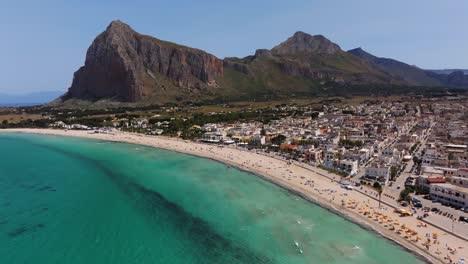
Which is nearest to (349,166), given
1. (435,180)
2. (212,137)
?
(435,180)

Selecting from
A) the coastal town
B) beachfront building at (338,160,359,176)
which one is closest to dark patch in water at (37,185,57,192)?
the coastal town

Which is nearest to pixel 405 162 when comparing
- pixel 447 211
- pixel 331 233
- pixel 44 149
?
pixel 447 211

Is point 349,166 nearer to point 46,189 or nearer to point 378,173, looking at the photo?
point 378,173

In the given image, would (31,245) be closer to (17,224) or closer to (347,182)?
(17,224)

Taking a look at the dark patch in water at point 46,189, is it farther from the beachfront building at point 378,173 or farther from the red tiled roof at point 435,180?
the red tiled roof at point 435,180

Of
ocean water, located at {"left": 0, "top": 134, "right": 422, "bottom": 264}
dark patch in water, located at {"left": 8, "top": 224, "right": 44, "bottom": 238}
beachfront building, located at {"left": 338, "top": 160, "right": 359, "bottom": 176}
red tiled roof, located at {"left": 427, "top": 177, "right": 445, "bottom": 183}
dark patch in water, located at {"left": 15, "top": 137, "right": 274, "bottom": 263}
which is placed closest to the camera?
dark patch in water, located at {"left": 15, "top": 137, "right": 274, "bottom": 263}

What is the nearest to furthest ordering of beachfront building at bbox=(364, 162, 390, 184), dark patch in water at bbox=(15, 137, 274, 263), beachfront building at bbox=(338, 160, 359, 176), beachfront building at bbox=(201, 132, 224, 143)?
1. dark patch in water at bbox=(15, 137, 274, 263)
2. beachfront building at bbox=(364, 162, 390, 184)
3. beachfront building at bbox=(338, 160, 359, 176)
4. beachfront building at bbox=(201, 132, 224, 143)

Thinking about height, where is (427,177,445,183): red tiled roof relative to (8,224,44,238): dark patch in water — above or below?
above

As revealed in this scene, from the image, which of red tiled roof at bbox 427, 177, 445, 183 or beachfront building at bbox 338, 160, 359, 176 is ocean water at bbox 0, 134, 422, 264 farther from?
red tiled roof at bbox 427, 177, 445, 183
